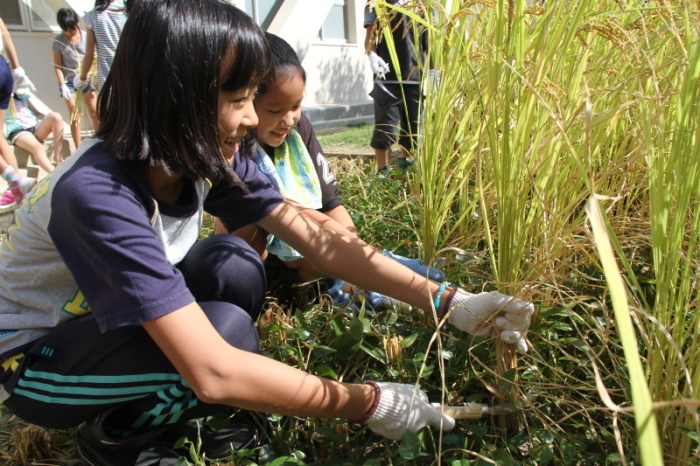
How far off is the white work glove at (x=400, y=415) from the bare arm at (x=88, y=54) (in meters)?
3.33

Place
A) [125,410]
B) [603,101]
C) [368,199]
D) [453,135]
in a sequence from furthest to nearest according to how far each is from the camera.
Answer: [368,199]
[453,135]
[603,101]
[125,410]

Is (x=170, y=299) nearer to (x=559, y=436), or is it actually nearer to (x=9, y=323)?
(x=9, y=323)

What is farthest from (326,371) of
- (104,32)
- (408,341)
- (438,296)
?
(104,32)

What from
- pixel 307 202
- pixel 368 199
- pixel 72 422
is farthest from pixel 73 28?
pixel 72 422

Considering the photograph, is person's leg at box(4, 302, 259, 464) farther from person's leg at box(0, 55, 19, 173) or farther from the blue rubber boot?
person's leg at box(0, 55, 19, 173)

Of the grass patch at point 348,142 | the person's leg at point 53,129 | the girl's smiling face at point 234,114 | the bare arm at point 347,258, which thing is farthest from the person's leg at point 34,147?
the girl's smiling face at point 234,114

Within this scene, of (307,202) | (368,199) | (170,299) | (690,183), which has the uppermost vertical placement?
(690,183)

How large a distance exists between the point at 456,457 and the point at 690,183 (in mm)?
634

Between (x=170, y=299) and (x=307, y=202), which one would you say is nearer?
(x=170, y=299)

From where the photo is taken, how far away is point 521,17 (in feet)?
3.20

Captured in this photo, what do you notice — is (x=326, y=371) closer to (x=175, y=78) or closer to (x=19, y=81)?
(x=175, y=78)

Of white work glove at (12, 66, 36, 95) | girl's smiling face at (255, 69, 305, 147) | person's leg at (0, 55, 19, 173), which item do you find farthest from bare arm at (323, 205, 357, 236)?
white work glove at (12, 66, 36, 95)

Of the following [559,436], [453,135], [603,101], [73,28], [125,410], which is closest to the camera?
[559,436]

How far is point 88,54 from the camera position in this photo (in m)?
3.82
